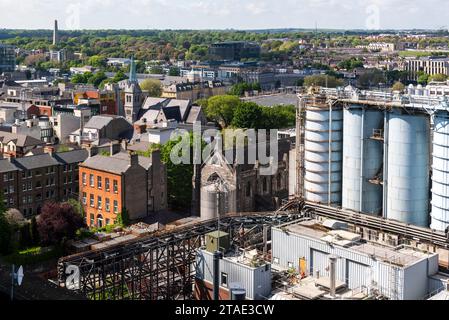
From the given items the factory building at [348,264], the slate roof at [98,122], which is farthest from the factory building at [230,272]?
the slate roof at [98,122]

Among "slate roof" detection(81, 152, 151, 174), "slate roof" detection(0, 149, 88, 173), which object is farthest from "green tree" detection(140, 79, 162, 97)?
"slate roof" detection(81, 152, 151, 174)

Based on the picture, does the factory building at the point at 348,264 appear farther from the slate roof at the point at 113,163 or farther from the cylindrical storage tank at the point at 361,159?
the slate roof at the point at 113,163

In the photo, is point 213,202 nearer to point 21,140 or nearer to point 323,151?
point 323,151

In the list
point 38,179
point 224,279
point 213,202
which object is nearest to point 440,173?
point 224,279

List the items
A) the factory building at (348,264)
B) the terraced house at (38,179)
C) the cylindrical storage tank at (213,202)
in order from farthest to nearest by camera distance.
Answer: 1. the terraced house at (38,179)
2. the cylindrical storage tank at (213,202)
3. the factory building at (348,264)

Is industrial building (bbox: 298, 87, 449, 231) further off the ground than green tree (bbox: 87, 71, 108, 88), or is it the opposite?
green tree (bbox: 87, 71, 108, 88)

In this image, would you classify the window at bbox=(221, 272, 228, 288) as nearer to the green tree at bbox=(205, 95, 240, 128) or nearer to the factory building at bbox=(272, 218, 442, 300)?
the factory building at bbox=(272, 218, 442, 300)

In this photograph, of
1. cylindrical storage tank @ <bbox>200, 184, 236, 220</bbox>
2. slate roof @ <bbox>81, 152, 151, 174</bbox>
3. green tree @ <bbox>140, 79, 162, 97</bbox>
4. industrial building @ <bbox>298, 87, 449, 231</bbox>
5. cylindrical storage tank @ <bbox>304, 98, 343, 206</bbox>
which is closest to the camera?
industrial building @ <bbox>298, 87, 449, 231</bbox>
